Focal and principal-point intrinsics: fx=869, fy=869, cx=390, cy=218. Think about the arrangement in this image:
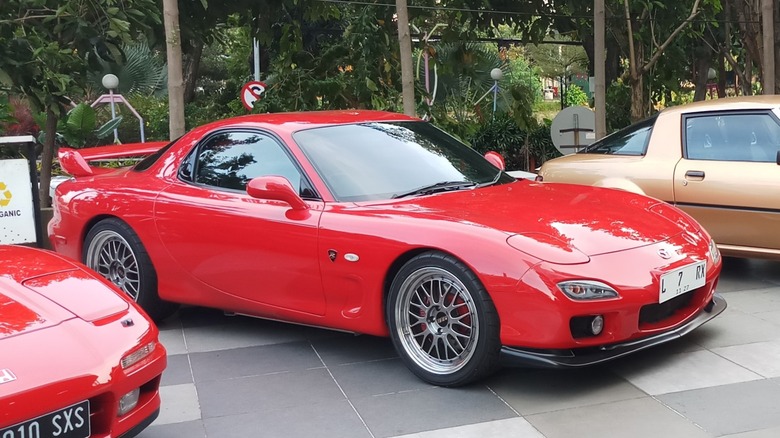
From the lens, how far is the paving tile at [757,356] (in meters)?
4.37

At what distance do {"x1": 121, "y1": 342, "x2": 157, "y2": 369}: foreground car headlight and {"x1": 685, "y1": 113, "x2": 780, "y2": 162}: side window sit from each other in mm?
4475

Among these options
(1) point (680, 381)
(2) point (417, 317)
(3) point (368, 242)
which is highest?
(3) point (368, 242)

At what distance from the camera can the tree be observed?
805 centimetres

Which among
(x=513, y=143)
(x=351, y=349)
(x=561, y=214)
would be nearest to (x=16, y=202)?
(x=351, y=349)

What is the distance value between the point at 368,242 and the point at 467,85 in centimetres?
2065

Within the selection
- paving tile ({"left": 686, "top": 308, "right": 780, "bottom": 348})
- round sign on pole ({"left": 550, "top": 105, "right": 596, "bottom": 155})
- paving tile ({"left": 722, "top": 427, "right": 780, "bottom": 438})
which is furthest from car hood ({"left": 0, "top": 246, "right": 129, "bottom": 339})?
round sign on pole ({"left": 550, "top": 105, "right": 596, "bottom": 155})

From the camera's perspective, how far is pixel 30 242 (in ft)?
23.6

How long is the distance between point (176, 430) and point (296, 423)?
1.78 feet

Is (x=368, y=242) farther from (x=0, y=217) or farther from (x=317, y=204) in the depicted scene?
(x=0, y=217)

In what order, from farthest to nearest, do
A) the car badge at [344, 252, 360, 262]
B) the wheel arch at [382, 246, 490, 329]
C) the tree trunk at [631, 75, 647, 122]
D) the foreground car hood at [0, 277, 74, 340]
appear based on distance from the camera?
the tree trunk at [631, 75, 647, 122]
the car badge at [344, 252, 360, 262]
the wheel arch at [382, 246, 490, 329]
the foreground car hood at [0, 277, 74, 340]

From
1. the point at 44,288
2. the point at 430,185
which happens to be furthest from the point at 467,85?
the point at 44,288

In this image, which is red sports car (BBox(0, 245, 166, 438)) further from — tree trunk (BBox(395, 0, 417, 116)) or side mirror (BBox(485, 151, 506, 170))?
tree trunk (BBox(395, 0, 417, 116))

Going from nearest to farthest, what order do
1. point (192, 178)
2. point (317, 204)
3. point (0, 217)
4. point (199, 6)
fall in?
point (317, 204), point (192, 178), point (0, 217), point (199, 6)

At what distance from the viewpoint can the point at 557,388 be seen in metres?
4.21
